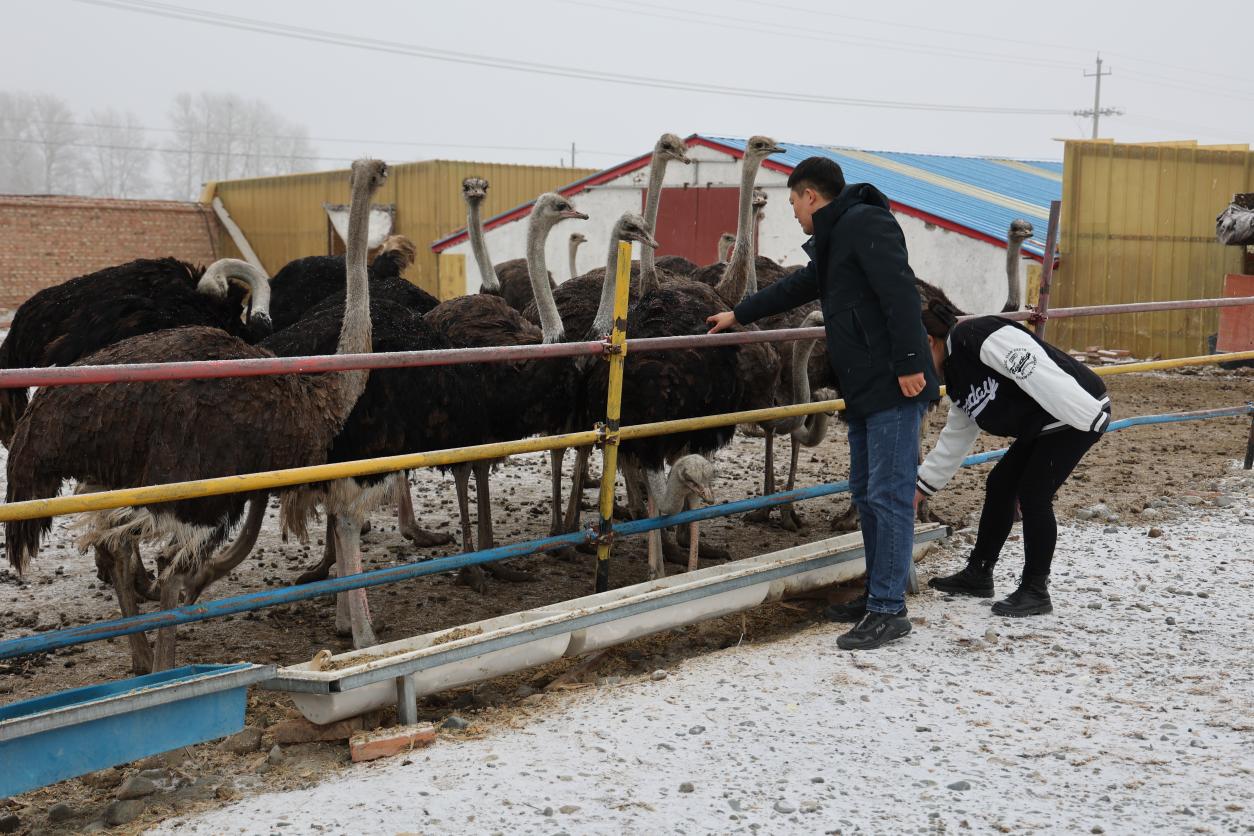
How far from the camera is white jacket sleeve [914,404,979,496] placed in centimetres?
455

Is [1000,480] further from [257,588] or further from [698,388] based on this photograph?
[257,588]

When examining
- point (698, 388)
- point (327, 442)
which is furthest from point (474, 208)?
point (327, 442)

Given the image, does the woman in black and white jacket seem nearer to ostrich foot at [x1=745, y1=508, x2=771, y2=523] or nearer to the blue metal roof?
ostrich foot at [x1=745, y1=508, x2=771, y2=523]

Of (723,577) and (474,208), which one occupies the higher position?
(474,208)

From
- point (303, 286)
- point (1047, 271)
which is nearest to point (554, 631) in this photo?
point (1047, 271)

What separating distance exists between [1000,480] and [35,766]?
3.29 m

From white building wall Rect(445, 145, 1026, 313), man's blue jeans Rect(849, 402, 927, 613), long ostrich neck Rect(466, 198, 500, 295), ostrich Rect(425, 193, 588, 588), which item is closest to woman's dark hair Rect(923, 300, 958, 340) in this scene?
man's blue jeans Rect(849, 402, 927, 613)

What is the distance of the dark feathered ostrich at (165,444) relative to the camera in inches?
162

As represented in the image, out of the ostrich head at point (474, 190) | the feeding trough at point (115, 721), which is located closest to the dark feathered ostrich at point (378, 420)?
the feeding trough at point (115, 721)

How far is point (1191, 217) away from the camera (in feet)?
50.7

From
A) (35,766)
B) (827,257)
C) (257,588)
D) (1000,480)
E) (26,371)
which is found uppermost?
(827,257)

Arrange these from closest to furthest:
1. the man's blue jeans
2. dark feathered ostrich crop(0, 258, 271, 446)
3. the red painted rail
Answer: the red painted rail < the man's blue jeans < dark feathered ostrich crop(0, 258, 271, 446)

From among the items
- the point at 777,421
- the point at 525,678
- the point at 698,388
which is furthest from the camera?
the point at 777,421

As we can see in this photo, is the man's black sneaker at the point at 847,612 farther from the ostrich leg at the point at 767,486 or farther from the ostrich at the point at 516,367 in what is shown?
the ostrich leg at the point at 767,486
